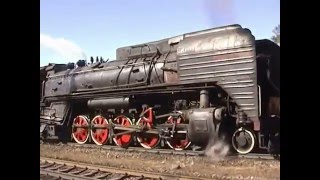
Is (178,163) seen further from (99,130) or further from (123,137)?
(99,130)

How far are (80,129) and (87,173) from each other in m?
2.10

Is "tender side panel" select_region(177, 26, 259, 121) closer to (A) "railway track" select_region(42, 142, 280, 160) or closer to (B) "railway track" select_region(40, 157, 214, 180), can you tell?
(A) "railway track" select_region(42, 142, 280, 160)

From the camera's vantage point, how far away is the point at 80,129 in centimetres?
584

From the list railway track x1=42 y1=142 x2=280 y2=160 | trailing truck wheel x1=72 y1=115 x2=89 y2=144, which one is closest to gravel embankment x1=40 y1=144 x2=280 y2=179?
railway track x1=42 y1=142 x2=280 y2=160

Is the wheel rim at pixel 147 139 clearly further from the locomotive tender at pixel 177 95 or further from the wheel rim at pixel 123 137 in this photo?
the wheel rim at pixel 123 137

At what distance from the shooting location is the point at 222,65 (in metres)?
3.96

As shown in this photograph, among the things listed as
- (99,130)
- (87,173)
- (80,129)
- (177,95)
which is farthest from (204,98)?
(80,129)

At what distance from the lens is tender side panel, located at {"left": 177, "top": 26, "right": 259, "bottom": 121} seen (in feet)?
12.4

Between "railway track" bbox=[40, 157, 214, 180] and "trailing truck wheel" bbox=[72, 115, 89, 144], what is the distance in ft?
4.08

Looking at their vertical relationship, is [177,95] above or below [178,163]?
above
